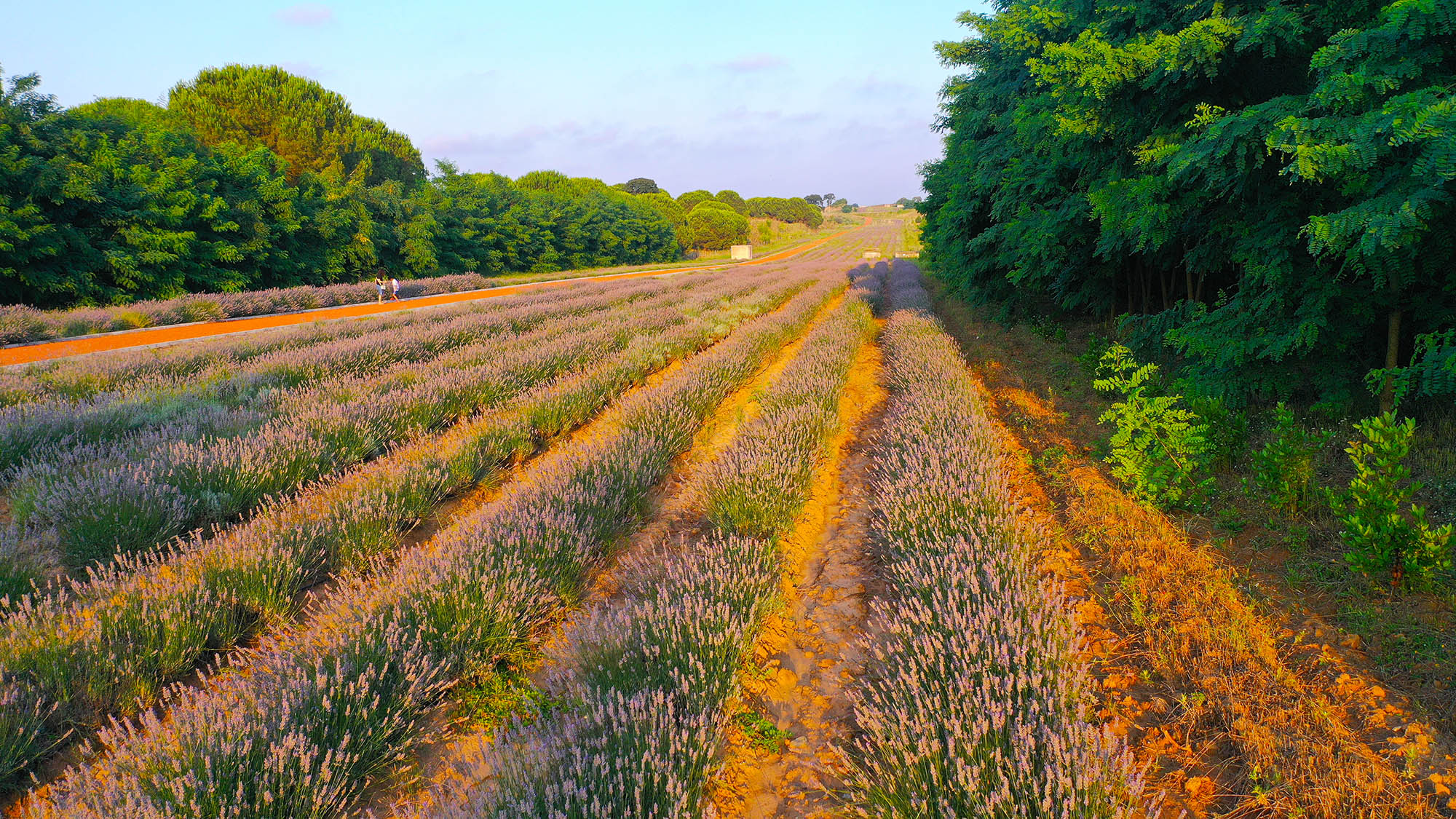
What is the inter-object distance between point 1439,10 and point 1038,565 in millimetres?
3694

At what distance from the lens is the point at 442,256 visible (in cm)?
3067

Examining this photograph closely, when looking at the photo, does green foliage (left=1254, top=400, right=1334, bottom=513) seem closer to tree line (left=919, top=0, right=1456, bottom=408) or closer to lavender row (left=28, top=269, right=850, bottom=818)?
tree line (left=919, top=0, right=1456, bottom=408)

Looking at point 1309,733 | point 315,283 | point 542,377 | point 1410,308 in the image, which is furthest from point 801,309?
point 315,283

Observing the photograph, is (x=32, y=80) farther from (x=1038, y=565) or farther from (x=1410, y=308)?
(x=1410, y=308)

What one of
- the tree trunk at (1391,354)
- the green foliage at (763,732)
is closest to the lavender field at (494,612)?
the green foliage at (763,732)

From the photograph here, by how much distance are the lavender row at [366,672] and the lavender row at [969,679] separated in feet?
5.72

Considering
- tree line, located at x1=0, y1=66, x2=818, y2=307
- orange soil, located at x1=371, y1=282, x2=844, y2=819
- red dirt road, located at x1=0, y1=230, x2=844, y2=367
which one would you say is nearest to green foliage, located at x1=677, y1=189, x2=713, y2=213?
tree line, located at x1=0, y1=66, x2=818, y2=307

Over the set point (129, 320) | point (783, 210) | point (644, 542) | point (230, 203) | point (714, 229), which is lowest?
point (644, 542)

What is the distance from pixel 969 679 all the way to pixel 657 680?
3.97 feet

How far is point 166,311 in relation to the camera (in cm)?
1331

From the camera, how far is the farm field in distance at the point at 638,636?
1.86 meters

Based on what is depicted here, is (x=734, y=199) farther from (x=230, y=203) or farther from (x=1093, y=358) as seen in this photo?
(x=1093, y=358)

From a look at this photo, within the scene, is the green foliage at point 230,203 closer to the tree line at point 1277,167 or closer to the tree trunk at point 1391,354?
the tree line at point 1277,167

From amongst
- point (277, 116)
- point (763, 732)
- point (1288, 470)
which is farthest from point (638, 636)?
point (277, 116)
